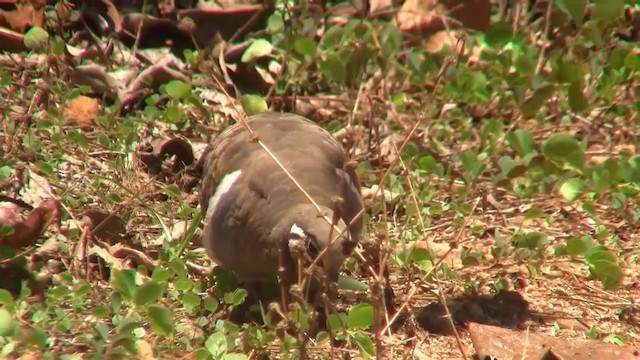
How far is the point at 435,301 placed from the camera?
376cm

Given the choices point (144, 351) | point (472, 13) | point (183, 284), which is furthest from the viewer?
point (472, 13)

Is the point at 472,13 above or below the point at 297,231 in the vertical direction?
below

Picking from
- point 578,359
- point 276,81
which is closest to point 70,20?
point 276,81

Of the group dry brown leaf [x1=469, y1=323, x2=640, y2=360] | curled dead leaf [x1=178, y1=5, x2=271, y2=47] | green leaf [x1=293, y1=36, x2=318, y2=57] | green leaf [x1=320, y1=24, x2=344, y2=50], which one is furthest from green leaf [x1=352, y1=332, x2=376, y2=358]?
curled dead leaf [x1=178, y1=5, x2=271, y2=47]

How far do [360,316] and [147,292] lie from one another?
69cm

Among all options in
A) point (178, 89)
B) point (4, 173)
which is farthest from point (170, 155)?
point (4, 173)

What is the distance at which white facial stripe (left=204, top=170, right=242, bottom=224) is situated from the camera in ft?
12.0

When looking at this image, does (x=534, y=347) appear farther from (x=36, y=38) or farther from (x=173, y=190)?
(x=36, y=38)

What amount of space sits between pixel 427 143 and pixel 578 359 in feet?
6.59

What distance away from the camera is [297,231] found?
128 inches

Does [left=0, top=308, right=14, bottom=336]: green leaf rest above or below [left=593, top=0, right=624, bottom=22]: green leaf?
below

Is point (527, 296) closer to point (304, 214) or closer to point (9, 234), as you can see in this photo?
point (304, 214)

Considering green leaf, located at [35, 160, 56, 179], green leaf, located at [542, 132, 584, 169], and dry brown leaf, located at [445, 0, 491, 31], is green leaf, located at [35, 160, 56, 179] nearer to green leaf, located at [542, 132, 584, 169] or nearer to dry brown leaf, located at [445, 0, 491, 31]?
green leaf, located at [542, 132, 584, 169]

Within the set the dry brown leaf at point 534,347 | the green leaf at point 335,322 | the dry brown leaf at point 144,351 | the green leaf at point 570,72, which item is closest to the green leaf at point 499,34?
the green leaf at point 570,72
